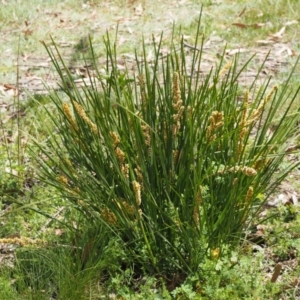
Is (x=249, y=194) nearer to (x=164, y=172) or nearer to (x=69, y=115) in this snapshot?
(x=164, y=172)

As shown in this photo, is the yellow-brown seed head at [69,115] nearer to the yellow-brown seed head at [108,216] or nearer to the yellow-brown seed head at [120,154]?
the yellow-brown seed head at [120,154]

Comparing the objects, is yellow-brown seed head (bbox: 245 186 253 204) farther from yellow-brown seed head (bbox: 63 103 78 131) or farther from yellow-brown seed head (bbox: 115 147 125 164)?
yellow-brown seed head (bbox: 63 103 78 131)

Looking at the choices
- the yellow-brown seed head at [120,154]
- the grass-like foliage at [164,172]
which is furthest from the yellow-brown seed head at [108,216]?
the yellow-brown seed head at [120,154]

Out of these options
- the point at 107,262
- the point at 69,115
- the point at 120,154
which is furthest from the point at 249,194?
the point at 69,115

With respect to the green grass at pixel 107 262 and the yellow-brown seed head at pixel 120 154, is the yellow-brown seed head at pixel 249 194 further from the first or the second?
the yellow-brown seed head at pixel 120 154

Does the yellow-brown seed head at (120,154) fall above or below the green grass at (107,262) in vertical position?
above

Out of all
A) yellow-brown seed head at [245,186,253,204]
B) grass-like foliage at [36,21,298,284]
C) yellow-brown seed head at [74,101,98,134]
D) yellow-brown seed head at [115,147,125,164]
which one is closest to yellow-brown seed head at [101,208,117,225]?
grass-like foliage at [36,21,298,284]

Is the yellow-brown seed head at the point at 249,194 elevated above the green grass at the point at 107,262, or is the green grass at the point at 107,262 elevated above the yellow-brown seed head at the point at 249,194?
the yellow-brown seed head at the point at 249,194

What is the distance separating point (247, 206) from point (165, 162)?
355mm

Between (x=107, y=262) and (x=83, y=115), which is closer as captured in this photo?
(x=83, y=115)

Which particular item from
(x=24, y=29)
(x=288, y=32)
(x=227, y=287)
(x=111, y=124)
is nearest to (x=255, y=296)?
(x=227, y=287)

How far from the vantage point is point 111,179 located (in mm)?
2350

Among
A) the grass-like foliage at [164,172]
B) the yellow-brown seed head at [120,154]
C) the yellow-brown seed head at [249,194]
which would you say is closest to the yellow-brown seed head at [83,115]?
the grass-like foliage at [164,172]

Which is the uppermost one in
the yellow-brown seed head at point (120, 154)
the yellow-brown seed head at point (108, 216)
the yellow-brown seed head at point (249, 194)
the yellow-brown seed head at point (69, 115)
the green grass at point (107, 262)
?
the yellow-brown seed head at point (69, 115)
